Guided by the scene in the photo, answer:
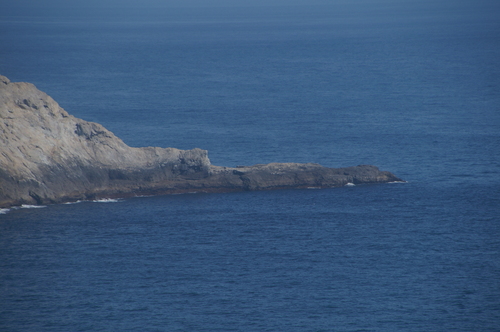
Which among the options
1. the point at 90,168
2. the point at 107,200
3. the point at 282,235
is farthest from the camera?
the point at 90,168

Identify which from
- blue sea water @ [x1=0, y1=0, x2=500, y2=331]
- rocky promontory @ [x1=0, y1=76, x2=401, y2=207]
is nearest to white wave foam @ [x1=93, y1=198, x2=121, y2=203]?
rocky promontory @ [x1=0, y1=76, x2=401, y2=207]

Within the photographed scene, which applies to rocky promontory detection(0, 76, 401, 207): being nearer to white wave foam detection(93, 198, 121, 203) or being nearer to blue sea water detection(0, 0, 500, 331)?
white wave foam detection(93, 198, 121, 203)

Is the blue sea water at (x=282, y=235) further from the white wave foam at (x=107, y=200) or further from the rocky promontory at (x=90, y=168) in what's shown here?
the rocky promontory at (x=90, y=168)

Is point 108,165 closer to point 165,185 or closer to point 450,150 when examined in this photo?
point 165,185

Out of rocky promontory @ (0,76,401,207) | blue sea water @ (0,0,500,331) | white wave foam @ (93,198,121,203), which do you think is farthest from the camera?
white wave foam @ (93,198,121,203)

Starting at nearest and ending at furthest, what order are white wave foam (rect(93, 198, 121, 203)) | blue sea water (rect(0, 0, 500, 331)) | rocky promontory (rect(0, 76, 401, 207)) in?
→ blue sea water (rect(0, 0, 500, 331)) → rocky promontory (rect(0, 76, 401, 207)) → white wave foam (rect(93, 198, 121, 203))

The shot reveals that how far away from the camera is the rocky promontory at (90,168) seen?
70.7 meters

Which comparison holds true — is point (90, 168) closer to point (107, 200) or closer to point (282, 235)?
point (107, 200)

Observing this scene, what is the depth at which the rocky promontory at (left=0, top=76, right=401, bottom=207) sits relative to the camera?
7069 centimetres

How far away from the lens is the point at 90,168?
243 ft

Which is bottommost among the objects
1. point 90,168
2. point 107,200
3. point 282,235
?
point 282,235

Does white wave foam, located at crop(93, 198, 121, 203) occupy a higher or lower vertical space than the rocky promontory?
lower

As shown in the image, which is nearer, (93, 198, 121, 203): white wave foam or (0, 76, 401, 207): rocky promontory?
(0, 76, 401, 207): rocky promontory

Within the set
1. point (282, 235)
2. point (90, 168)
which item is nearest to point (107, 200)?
point (90, 168)
